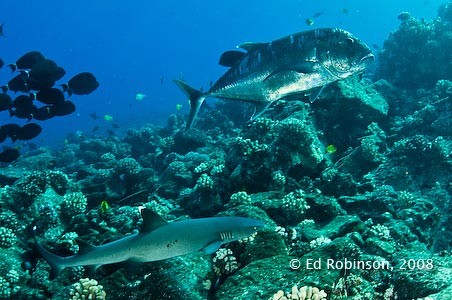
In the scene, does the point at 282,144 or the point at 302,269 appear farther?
the point at 282,144

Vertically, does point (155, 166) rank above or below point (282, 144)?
above

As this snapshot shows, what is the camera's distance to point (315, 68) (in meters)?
3.69

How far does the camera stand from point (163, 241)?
3.68 m

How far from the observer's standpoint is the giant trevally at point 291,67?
364 centimetres

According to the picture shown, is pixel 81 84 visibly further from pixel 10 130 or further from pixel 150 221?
pixel 150 221

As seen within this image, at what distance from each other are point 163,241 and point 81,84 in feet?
24.6

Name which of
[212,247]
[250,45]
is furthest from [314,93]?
[212,247]

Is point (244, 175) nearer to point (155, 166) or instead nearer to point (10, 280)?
point (10, 280)

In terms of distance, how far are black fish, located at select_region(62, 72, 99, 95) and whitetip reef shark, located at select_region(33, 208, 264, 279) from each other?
22.8 feet

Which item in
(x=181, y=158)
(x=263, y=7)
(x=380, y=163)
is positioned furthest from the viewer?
(x=263, y=7)

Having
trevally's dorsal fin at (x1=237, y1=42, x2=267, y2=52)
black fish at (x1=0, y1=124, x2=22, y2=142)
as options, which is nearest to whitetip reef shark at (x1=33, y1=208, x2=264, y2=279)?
trevally's dorsal fin at (x1=237, y1=42, x2=267, y2=52)

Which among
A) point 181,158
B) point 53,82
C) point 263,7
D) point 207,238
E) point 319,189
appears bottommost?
point 207,238

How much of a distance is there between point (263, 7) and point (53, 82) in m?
193

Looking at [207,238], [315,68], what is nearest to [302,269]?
[207,238]
